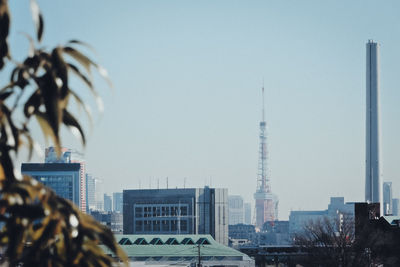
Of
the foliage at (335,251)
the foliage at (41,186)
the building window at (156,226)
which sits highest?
the foliage at (41,186)

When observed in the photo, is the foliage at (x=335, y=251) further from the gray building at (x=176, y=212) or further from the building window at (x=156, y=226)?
the building window at (x=156, y=226)

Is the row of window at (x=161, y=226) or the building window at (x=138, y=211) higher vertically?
the building window at (x=138, y=211)

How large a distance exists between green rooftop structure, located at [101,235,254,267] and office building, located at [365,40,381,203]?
105 m

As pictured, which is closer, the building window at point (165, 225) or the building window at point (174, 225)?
the building window at point (165, 225)

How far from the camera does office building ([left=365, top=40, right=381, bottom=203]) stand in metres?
187

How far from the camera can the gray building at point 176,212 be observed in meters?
147

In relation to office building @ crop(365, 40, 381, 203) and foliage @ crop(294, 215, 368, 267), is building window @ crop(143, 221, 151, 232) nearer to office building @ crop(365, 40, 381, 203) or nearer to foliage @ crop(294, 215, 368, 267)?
office building @ crop(365, 40, 381, 203)

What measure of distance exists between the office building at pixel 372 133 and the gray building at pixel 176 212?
44263mm

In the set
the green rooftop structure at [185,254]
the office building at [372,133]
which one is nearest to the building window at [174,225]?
the office building at [372,133]

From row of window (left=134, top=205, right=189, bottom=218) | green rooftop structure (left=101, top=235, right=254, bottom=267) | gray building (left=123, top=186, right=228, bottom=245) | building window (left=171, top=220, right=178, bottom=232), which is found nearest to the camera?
green rooftop structure (left=101, top=235, right=254, bottom=267)

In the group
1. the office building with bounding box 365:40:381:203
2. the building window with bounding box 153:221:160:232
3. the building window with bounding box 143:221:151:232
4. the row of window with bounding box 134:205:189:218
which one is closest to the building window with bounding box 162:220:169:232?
the building window with bounding box 153:221:160:232

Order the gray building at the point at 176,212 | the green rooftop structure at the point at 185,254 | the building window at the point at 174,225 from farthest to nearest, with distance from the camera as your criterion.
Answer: the building window at the point at 174,225, the gray building at the point at 176,212, the green rooftop structure at the point at 185,254

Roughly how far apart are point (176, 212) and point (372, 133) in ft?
176

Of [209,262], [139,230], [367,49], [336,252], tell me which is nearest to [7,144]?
[336,252]
